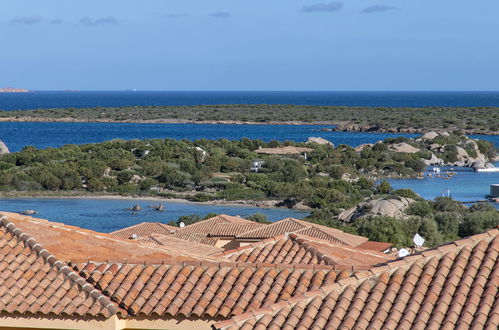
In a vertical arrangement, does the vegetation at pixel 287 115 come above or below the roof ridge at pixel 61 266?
below

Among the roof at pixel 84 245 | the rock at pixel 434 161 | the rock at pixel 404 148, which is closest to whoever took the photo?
the roof at pixel 84 245

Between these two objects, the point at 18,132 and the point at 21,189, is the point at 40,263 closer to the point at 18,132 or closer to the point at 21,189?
the point at 21,189

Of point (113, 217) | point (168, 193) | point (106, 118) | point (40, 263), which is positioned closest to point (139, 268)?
point (40, 263)

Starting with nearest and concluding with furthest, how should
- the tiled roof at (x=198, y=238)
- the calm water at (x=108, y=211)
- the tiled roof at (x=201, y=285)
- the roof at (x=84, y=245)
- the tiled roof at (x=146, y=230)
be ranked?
the tiled roof at (x=201, y=285) → the roof at (x=84, y=245) → the tiled roof at (x=198, y=238) → the tiled roof at (x=146, y=230) → the calm water at (x=108, y=211)

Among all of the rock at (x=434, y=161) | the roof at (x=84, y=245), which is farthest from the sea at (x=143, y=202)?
the roof at (x=84, y=245)

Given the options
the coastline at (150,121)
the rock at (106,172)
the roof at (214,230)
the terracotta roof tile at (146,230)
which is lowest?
the coastline at (150,121)

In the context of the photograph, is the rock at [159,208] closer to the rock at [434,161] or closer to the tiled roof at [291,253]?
the tiled roof at [291,253]

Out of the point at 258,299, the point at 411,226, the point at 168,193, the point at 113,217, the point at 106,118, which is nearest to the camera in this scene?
the point at 258,299

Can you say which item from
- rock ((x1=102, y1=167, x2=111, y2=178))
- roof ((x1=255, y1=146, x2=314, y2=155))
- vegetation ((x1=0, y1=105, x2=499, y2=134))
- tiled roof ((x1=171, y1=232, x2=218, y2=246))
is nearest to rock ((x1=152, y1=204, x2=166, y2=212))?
rock ((x1=102, y1=167, x2=111, y2=178))
